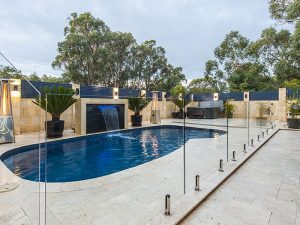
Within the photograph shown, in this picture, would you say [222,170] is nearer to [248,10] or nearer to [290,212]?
[290,212]

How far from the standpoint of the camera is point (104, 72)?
21.6 m

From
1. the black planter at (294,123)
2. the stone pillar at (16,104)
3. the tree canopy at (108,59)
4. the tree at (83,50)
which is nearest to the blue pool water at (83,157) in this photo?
the stone pillar at (16,104)

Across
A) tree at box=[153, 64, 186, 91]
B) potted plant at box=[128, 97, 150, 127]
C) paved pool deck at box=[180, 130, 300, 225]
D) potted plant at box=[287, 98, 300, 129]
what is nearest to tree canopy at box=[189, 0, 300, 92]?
tree at box=[153, 64, 186, 91]

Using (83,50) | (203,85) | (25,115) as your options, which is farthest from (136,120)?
(203,85)

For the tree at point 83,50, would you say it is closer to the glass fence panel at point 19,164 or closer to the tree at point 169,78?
the tree at point 169,78

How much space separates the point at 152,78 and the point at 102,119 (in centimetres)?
1688

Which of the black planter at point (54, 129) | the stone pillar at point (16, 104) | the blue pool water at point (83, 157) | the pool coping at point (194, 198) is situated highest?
the stone pillar at point (16, 104)

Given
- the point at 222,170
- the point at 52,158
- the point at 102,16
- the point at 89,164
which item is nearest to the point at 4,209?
the point at 89,164

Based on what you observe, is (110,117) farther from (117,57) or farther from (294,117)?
(117,57)

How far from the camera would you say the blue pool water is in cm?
439

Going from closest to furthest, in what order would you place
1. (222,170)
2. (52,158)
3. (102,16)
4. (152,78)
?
(222,170), (52,158), (102,16), (152,78)

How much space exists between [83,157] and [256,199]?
460 centimetres

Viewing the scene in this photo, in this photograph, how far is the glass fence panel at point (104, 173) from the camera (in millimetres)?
2488

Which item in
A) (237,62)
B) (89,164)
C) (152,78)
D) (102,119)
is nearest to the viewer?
(89,164)
